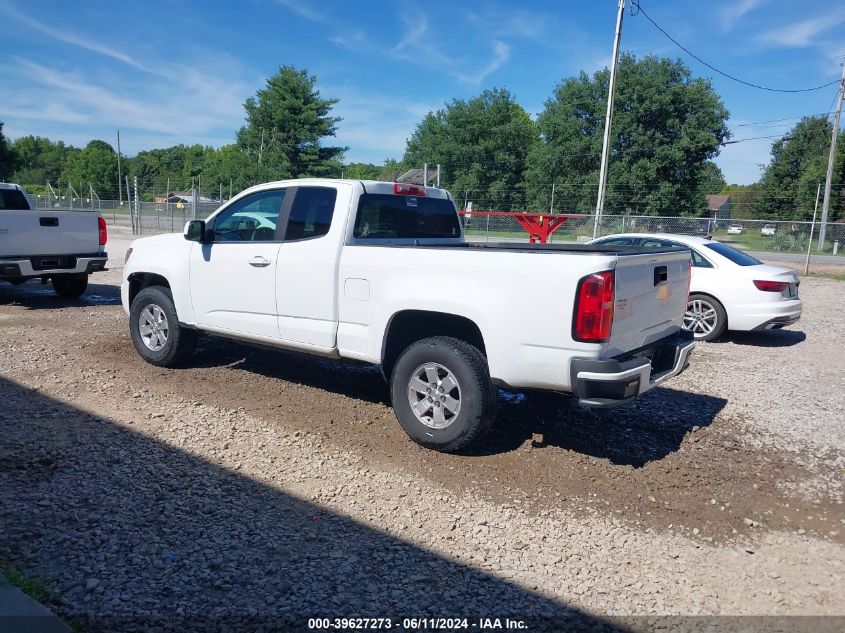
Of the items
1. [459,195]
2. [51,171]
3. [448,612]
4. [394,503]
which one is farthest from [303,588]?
[51,171]

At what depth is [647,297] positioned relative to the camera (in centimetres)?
436

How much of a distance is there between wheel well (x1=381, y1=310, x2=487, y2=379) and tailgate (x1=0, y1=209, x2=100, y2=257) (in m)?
7.34

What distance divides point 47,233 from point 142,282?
3.94 metres

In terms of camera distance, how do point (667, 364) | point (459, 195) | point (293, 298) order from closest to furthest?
point (667, 364)
point (293, 298)
point (459, 195)

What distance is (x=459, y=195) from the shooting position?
52250 millimetres

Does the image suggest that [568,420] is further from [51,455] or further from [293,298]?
[51,455]

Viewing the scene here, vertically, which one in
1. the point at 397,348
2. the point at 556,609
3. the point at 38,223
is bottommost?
the point at 556,609

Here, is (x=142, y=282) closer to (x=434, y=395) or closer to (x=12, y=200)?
(x=434, y=395)

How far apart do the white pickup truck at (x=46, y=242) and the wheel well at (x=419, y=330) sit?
7344mm

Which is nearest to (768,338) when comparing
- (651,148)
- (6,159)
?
(651,148)

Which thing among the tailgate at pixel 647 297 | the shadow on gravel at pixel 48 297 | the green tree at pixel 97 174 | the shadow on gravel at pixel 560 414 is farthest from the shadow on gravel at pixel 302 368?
the green tree at pixel 97 174

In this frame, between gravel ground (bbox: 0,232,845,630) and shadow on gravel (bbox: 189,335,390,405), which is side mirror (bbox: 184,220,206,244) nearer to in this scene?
shadow on gravel (bbox: 189,335,390,405)

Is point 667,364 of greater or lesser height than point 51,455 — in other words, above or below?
above

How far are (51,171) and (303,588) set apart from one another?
136569 millimetres
